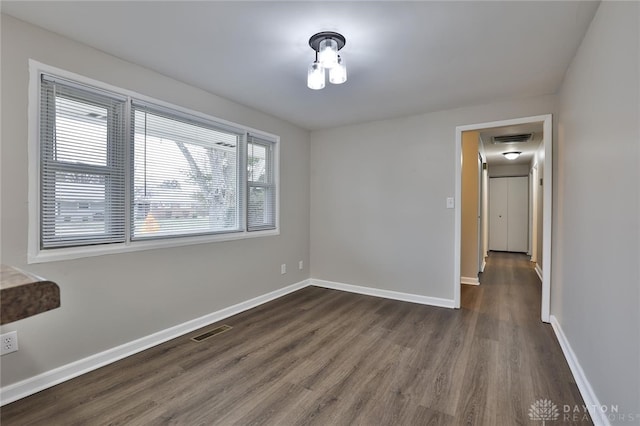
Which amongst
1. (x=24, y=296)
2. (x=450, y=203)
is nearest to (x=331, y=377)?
(x=24, y=296)

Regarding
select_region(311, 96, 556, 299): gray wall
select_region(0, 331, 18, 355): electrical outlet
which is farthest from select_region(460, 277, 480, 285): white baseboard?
select_region(0, 331, 18, 355): electrical outlet

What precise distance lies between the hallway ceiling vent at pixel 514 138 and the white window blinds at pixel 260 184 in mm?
3659

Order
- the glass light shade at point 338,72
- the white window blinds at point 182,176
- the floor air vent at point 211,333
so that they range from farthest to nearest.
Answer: the floor air vent at point 211,333, the white window blinds at point 182,176, the glass light shade at point 338,72

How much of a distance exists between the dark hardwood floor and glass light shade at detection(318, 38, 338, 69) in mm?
2103

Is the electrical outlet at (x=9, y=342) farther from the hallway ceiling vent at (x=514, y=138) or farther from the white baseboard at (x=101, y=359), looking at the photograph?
the hallway ceiling vent at (x=514, y=138)

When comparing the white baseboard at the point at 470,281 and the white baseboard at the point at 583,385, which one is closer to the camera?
the white baseboard at the point at 583,385

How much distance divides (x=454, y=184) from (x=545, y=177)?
2.76 ft

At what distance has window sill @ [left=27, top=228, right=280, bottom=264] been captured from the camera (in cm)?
193

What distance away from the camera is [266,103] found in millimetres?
3320

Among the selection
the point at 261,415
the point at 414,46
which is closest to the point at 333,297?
the point at 261,415

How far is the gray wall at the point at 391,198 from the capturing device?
3.52 metres

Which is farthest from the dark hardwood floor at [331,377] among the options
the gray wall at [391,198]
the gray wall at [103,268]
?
the gray wall at [391,198]

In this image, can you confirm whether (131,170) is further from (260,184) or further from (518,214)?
(518,214)

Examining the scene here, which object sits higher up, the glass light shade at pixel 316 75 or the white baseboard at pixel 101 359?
the glass light shade at pixel 316 75
